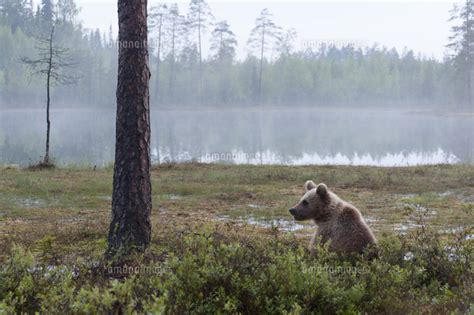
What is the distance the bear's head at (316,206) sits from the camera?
7.18 m

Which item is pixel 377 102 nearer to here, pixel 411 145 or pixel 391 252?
pixel 411 145

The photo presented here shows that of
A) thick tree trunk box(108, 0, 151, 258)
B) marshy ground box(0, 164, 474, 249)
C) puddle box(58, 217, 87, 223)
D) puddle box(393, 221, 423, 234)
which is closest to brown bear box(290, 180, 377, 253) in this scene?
marshy ground box(0, 164, 474, 249)

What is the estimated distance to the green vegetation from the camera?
14.7ft

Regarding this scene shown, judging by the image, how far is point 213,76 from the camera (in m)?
104

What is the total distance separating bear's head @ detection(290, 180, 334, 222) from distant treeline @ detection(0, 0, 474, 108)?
84.2 metres

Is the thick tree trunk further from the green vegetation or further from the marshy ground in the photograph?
the marshy ground

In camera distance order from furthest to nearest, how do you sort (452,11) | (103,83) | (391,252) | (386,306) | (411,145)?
(103,83) < (452,11) < (411,145) < (391,252) < (386,306)

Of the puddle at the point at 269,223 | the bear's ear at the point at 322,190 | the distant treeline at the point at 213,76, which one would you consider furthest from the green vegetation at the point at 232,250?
the distant treeline at the point at 213,76

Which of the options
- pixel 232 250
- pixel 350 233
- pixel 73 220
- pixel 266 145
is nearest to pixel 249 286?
A: pixel 232 250

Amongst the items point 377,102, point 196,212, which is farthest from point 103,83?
point 196,212

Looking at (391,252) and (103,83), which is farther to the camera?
(103,83)

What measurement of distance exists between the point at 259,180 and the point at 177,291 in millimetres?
14553

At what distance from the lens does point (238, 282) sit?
4.66 metres

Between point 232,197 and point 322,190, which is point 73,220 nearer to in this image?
point 232,197
